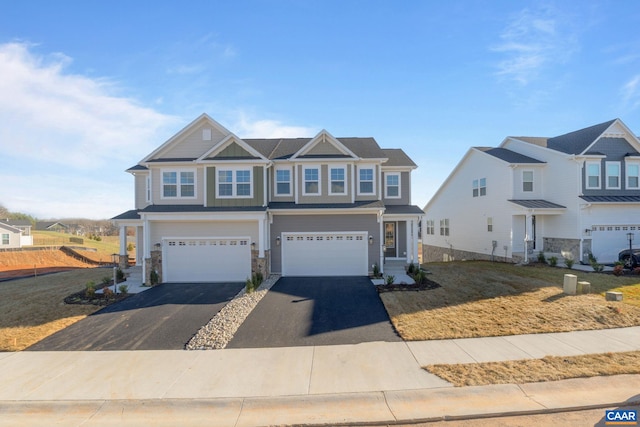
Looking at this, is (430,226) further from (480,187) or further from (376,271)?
(376,271)

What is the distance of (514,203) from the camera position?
1939 centimetres

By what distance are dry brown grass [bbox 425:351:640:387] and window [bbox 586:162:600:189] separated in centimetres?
1595

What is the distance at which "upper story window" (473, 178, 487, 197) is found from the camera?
2269 centimetres

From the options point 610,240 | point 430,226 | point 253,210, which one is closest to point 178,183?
point 253,210

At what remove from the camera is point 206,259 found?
51.1ft

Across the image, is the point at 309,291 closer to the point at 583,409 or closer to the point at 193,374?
the point at 193,374

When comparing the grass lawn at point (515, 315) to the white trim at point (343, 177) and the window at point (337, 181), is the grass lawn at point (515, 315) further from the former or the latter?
the window at point (337, 181)

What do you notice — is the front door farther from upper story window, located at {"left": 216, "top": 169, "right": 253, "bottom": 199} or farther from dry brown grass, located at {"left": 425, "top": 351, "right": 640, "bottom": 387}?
dry brown grass, located at {"left": 425, "top": 351, "right": 640, "bottom": 387}

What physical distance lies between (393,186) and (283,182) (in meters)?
6.99

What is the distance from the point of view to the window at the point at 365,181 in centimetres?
1691

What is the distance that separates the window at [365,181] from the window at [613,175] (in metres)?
15.0

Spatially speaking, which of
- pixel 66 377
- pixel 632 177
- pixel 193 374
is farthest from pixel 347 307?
pixel 632 177

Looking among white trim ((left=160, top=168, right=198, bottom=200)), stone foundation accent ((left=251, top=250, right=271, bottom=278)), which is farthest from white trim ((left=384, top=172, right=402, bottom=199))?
white trim ((left=160, top=168, right=198, bottom=200))

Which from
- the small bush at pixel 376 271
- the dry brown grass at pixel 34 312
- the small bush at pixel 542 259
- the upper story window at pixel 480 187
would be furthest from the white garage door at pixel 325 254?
the upper story window at pixel 480 187
